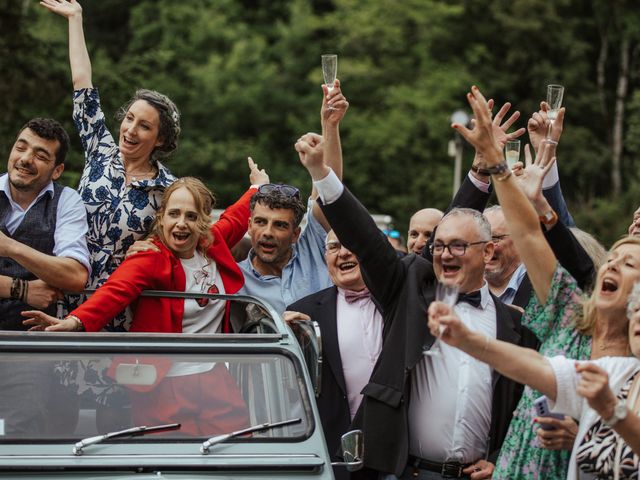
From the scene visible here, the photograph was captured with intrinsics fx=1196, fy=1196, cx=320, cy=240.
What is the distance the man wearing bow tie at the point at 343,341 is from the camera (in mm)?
5676

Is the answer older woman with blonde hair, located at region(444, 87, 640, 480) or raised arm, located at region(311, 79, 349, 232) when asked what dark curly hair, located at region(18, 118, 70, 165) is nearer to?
raised arm, located at region(311, 79, 349, 232)

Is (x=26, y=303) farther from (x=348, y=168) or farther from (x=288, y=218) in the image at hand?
(x=348, y=168)

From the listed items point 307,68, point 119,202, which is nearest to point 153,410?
point 119,202

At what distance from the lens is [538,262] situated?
15.8 feet

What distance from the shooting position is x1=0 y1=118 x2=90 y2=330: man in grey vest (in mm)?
5379

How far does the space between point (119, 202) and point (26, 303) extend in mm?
741

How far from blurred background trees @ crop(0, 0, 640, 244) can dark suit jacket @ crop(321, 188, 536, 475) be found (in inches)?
1114

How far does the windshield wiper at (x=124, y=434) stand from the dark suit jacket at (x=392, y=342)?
3.06 feet

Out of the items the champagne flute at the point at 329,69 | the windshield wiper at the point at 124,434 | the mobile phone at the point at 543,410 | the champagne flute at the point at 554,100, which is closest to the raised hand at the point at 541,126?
the champagne flute at the point at 554,100

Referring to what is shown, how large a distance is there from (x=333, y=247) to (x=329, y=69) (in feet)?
3.24

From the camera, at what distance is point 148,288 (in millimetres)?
5523

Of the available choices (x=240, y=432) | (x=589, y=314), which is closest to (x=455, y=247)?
(x=589, y=314)

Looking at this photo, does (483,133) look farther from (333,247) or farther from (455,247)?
(333,247)

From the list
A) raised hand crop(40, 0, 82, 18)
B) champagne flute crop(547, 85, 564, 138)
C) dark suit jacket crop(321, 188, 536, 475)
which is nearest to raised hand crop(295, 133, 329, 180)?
dark suit jacket crop(321, 188, 536, 475)
